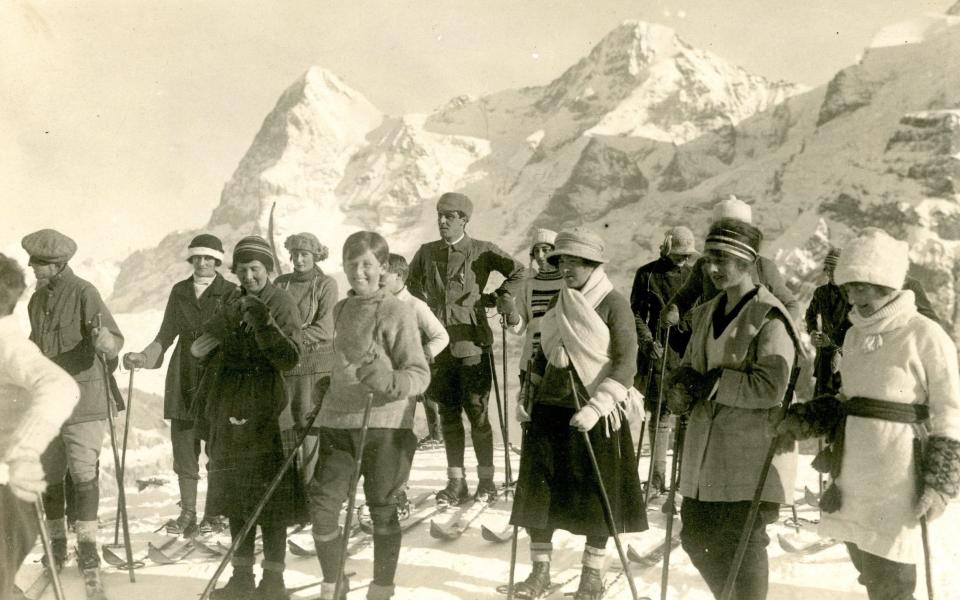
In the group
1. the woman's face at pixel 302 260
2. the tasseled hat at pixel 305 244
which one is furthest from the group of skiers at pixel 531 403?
the tasseled hat at pixel 305 244

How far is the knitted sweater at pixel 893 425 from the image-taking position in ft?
7.70

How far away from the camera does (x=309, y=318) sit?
501 cm

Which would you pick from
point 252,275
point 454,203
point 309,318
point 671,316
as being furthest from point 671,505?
point 309,318

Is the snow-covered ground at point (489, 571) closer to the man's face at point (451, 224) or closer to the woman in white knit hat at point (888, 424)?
the woman in white knit hat at point (888, 424)

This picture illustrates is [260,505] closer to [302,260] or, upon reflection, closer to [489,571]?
[489,571]

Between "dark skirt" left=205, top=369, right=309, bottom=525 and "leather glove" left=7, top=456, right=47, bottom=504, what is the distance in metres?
1.24

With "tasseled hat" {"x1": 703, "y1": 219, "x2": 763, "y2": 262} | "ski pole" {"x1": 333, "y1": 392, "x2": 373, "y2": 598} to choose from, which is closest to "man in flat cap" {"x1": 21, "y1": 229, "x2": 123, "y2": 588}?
"ski pole" {"x1": 333, "y1": 392, "x2": 373, "y2": 598}

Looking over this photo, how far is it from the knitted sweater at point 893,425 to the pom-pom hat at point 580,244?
1122 mm

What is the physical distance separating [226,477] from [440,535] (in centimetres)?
160

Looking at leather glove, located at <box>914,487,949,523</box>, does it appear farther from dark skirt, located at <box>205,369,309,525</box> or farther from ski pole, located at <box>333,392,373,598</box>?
dark skirt, located at <box>205,369,309,525</box>

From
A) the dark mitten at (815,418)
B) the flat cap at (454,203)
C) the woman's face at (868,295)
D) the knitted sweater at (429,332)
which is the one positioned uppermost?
the flat cap at (454,203)

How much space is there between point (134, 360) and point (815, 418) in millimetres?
3341

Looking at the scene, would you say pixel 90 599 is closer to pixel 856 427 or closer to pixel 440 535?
pixel 440 535

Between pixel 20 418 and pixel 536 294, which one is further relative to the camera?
pixel 536 294
